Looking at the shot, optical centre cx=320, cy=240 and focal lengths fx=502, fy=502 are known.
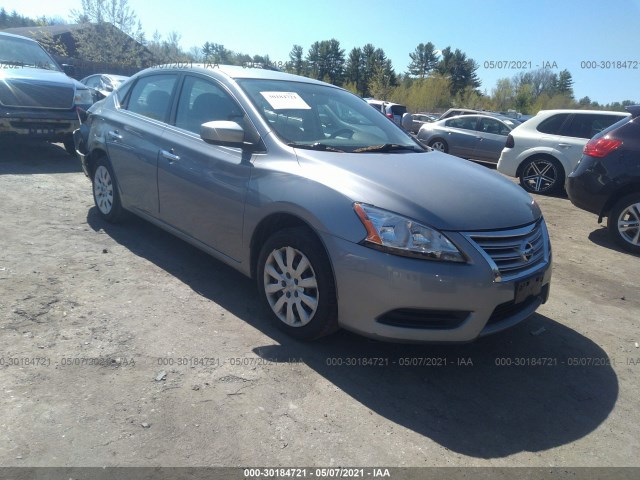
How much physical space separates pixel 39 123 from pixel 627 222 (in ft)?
28.6

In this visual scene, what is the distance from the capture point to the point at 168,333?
3.35 metres

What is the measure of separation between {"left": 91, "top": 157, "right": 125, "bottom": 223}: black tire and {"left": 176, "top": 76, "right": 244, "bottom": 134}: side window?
1.28 meters

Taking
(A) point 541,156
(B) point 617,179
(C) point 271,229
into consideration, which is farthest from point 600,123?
(C) point 271,229

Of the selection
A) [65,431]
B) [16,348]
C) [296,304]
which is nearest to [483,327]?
[296,304]

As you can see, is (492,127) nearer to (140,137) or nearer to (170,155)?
(140,137)

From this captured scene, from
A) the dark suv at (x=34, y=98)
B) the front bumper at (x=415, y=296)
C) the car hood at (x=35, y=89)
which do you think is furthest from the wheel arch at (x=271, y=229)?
the car hood at (x=35, y=89)

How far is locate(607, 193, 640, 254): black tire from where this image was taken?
5.79 meters

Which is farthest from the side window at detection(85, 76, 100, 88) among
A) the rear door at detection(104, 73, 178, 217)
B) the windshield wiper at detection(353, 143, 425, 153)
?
the windshield wiper at detection(353, 143, 425, 153)

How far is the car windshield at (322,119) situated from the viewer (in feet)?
12.0

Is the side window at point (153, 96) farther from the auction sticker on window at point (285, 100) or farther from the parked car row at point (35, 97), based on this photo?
the parked car row at point (35, 97)

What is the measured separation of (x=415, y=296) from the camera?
2.76 metres

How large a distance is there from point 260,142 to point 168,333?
4.75 ft

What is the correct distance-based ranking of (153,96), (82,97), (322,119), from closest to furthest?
(322,119) → (153,96) → (82,97)

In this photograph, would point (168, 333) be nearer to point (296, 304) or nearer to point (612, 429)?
point (296, 304)
